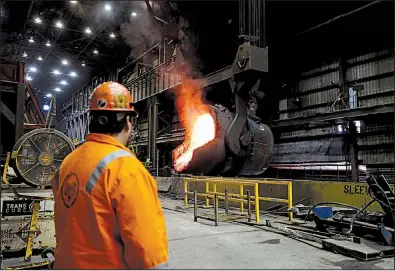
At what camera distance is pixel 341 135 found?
10289 mm

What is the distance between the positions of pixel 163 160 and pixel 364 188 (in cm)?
1094

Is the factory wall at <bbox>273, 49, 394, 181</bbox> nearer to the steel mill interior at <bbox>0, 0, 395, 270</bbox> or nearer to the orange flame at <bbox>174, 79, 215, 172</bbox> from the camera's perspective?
the steel mill interior at <bbox>0, 0, 395, 270</bbox>

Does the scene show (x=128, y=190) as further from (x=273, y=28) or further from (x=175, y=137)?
(x=175, y=137)

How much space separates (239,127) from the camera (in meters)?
3.07

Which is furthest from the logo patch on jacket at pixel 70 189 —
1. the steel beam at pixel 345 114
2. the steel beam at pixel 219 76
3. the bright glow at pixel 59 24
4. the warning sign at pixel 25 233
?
the bright glow at pixel 59 24

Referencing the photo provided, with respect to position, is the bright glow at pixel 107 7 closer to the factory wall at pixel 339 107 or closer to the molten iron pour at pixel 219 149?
the factory wall at pixel 339 107

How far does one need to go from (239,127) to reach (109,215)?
1895mm

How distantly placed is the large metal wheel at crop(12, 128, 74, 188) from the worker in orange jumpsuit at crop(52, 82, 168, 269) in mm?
3063

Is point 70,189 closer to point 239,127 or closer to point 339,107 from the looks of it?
point 239,127

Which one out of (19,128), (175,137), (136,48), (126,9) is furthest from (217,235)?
(136,48)

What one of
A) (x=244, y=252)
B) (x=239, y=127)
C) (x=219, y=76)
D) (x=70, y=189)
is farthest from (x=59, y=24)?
(x=70, y=189)

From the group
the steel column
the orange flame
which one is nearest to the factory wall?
the steel column

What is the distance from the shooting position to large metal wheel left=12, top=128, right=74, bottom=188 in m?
4.20

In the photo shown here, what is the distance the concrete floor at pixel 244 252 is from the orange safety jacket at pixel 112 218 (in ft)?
9.49
